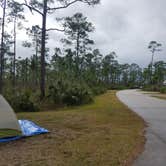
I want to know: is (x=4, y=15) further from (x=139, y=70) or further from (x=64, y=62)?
(x=139, y=70)

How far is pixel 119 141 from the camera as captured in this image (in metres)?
7.64

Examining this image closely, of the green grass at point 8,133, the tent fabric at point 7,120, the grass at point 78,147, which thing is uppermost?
the tent fabric at point 7,120

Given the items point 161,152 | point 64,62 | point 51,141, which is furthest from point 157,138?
point 64,62

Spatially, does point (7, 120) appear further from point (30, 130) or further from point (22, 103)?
point (22, 103)

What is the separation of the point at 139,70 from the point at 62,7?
275 feet

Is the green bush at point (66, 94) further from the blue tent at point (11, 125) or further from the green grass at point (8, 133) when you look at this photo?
the green grass at point (8, 133)

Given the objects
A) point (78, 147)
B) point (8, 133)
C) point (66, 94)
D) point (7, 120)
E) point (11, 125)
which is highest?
point (66, 94)

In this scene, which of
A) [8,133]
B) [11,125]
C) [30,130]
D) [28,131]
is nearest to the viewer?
[8,133]

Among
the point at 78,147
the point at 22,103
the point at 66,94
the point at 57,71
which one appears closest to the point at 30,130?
the point at 78,147

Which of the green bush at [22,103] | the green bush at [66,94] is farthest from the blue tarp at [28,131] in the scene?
the green bush at [66,94]

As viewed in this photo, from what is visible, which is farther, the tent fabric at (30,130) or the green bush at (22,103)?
the green bush at (22,103)

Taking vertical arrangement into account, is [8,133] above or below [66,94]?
below

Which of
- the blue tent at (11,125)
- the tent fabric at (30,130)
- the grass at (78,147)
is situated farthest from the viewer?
the tent fabric at (30,130)

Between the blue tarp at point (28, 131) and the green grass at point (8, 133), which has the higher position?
the green grass at point (8, 133)
